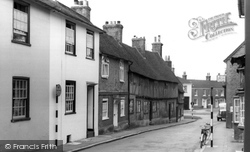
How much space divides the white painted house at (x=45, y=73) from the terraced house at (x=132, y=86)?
242cm

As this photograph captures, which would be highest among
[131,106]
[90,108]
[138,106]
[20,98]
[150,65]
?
[150,65]

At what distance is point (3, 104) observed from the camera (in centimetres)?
1260

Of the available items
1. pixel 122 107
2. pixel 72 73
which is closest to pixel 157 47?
pixel 122 107

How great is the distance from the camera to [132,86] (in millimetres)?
30234

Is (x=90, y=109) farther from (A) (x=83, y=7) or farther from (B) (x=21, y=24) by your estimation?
(B) (x=21, y=24)

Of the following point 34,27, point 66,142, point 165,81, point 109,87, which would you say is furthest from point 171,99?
point 34,27

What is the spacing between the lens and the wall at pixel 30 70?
12.7 meters

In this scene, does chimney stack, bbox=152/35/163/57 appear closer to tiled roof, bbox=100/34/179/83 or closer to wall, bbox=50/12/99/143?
tiled roof, bbox=100/34/179/83

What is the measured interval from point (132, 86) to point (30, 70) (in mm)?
16541

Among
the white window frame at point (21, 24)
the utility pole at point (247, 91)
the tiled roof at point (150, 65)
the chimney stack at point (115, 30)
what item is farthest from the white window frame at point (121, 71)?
the utility pole at point (247, 91)

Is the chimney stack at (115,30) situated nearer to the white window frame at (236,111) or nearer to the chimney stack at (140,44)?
the chimney stack at (140,44)

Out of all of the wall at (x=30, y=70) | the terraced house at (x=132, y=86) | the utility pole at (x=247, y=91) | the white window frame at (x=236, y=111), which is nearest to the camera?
the utility pole at (x=247, y=91)

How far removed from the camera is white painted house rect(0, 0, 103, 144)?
13.0m

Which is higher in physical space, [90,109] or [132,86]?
[132,86]
